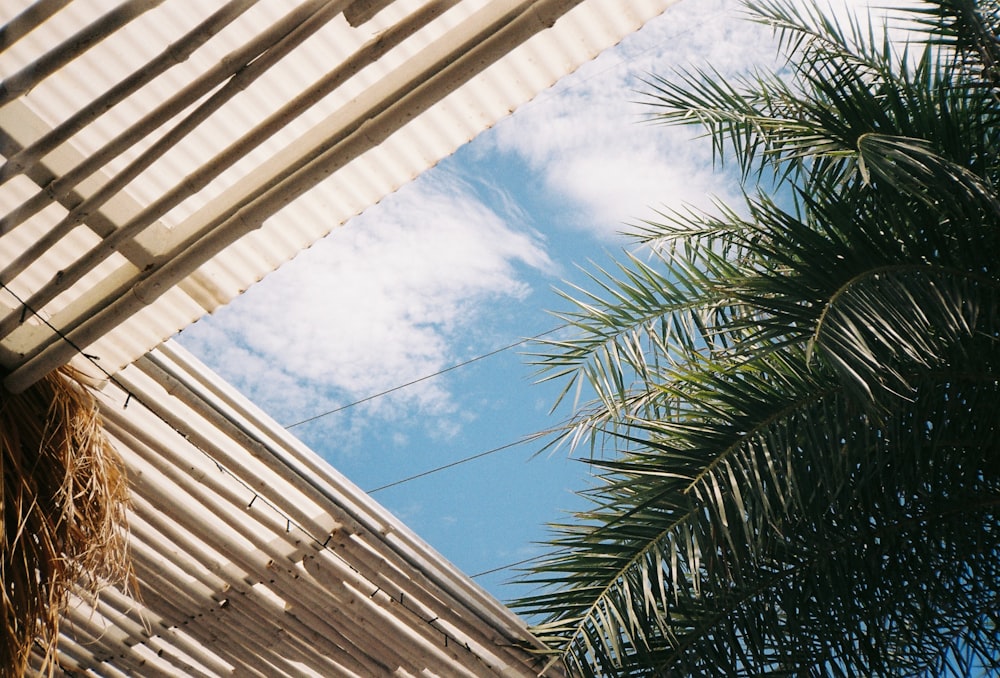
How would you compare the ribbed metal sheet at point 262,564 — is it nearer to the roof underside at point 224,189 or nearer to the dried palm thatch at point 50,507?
the roof underside at point 224,189

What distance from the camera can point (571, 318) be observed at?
4.60m

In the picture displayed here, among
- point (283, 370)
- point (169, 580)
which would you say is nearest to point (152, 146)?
point (169, 580)

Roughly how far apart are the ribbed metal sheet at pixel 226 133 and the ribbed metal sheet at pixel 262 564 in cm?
34

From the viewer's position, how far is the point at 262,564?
141 inches

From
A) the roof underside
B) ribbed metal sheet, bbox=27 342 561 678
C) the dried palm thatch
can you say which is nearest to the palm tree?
ribbed metal sheet, bbox=27 342 561 678

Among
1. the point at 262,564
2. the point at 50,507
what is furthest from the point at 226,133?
the point at 262,564

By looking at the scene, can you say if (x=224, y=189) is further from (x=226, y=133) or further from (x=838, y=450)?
(x=838, y=450)

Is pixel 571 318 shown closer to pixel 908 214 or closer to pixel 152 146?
pixel 908 214

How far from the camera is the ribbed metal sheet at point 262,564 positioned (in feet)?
10.6

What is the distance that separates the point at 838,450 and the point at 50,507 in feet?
6.73

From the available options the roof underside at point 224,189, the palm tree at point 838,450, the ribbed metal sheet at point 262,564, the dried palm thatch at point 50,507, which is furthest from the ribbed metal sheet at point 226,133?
the palm tree at point 838,450

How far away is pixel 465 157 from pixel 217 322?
26.7 ft

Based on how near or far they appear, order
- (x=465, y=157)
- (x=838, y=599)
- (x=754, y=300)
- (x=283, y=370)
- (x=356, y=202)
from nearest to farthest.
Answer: (x=356, y=202), (x=754, y=300), (x=838, y=599), (x=465, y=157), (x=283, y=370)

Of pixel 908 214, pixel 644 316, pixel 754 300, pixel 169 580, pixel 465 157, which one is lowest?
pixel 169 580
